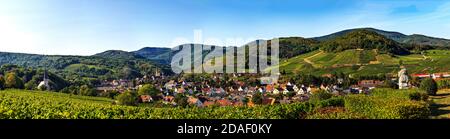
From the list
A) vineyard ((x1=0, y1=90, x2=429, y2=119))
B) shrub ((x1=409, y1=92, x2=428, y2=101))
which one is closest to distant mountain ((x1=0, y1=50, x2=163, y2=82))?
vineyard ((x1=0, y1=90, x2=429, y2=119))

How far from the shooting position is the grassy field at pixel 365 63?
90.2m

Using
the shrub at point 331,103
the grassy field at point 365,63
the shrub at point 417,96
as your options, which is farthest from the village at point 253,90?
the shrub at point 331,103

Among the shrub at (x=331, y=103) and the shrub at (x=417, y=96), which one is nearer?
the shrub at (x=331, y=103)

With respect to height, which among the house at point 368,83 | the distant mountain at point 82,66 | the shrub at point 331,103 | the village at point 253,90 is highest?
the distant mountain at point 82,66

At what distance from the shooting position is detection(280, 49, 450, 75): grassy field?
9019 cm

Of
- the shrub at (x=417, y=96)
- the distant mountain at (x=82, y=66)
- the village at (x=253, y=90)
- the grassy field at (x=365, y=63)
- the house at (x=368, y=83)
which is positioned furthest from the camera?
the distant mountain at (x=82, y=66)

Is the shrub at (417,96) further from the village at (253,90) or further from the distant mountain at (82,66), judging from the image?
the distant mountain at (82,66)

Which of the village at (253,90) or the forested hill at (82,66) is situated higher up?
the forested hill at (82,66)

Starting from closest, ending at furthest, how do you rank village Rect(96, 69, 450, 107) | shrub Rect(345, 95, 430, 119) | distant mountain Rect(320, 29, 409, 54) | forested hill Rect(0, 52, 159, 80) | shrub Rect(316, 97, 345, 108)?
shrub Rect(345, 95, 430, 119)
shrub Rect(316, 97, 345, 108)
village Rect(96, 69, 450, 107)
distant mountain Rect(320, 29, 409, 54)
forested hill Rect(0, 52, 159, 80)

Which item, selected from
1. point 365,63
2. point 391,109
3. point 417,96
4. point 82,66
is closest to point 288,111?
point 391,109

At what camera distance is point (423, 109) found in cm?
2112

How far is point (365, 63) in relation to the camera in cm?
10262

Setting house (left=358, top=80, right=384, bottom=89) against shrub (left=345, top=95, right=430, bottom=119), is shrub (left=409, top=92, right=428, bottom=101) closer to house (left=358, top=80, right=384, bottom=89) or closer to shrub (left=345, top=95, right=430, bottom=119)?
shrub (left=345, top=95, right=430, bottom=119)
